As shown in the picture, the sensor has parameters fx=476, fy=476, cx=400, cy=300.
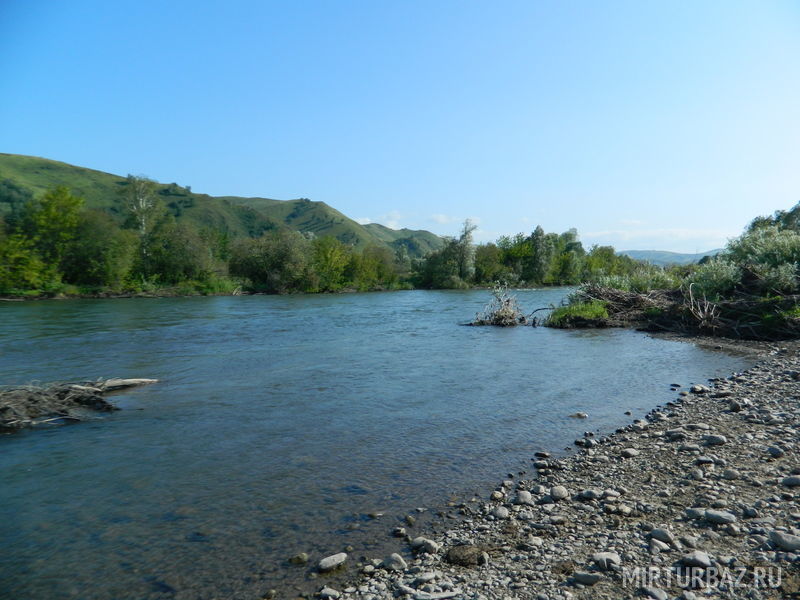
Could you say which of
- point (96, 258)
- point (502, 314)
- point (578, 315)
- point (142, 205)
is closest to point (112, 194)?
point (142, 205)

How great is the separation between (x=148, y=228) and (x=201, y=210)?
100 m

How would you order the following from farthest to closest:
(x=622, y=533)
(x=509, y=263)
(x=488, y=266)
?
(x=509, y=263), (x=488, y=266), (x=622, y=533)

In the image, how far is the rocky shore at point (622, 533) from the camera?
4.79 m

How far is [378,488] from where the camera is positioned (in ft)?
26.4

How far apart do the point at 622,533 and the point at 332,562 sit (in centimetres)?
355

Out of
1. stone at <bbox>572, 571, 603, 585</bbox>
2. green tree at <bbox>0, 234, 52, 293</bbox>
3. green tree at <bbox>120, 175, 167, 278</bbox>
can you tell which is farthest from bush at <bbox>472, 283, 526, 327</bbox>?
green tree at <bbox>120, 175, 167, 278</bbox>

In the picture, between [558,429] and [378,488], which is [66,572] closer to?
[378,488]

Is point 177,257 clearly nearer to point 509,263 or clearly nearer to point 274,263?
point 274,263

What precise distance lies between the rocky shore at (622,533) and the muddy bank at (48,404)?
9909 mm

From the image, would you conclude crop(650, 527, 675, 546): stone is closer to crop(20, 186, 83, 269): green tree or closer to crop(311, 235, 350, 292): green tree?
crop(20, 186, 83, 269): green tree

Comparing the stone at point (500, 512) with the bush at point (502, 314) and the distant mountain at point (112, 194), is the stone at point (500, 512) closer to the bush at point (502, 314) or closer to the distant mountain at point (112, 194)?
the bush at point (502, 314)

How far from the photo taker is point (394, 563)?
561 centimetres

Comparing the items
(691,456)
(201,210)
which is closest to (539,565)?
(691,456)

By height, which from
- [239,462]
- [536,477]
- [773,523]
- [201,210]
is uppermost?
[201,210]
